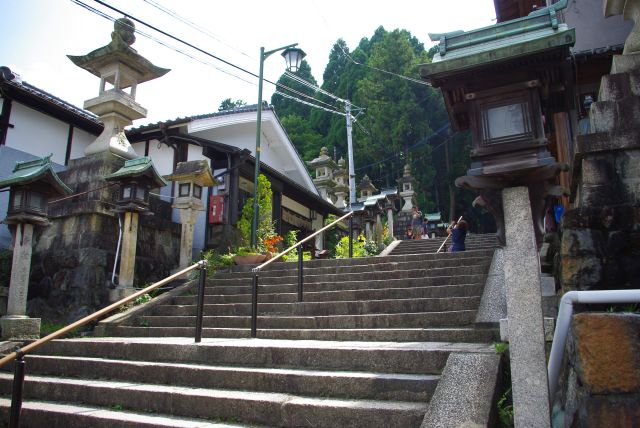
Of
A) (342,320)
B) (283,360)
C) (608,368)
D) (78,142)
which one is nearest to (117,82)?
(78,142)

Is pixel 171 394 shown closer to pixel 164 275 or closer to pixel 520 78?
pixel 520 78

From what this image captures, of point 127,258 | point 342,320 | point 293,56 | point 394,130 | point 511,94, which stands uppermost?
point 394,130

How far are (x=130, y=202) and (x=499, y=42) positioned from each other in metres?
7.63

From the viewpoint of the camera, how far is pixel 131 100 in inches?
428

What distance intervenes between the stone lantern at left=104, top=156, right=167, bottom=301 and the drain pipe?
7921mm

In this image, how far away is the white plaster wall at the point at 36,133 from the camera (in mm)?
12648

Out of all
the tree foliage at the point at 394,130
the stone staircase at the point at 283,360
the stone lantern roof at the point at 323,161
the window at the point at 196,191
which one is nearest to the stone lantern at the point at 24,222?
the stone staircase at the point at 283,360

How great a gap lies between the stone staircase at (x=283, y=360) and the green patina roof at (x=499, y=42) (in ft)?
8.32

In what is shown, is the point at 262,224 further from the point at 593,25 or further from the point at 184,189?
the point at 593,25

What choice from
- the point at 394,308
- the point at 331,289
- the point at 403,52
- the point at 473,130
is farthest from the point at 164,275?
the point at 403,52

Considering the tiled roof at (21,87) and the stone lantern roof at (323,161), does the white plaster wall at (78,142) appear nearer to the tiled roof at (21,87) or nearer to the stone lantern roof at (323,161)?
the tiled roof at (21,87)

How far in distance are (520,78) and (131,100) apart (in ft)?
31.5

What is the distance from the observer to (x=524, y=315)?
334 centimetres

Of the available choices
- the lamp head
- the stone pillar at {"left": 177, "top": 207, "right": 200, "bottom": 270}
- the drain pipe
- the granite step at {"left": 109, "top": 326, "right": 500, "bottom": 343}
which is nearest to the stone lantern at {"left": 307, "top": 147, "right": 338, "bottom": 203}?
the lamp head
